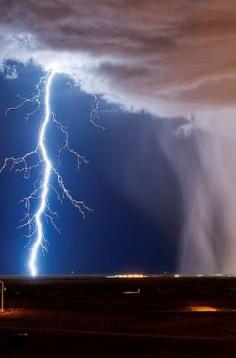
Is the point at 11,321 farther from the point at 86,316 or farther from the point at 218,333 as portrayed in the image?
the point at 218,333

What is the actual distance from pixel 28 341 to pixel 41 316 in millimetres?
12562

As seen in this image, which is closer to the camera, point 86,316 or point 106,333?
point 106,333

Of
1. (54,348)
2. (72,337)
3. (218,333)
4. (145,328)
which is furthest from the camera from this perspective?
(145,328)

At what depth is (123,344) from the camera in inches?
764

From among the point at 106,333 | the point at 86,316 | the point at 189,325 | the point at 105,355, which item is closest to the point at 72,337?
the point at 106,333

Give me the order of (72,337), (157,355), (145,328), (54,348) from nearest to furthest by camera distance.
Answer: (157,355)
(54,348)
(72,337)
(145,328)

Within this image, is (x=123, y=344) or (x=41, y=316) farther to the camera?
(x=41, y=316)

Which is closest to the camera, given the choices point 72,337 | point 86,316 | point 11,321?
point 72,337

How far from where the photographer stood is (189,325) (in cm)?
2580

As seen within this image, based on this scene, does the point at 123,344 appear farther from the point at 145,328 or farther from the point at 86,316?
the point at 86,316

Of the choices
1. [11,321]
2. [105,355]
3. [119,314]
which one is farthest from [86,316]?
[105,355]

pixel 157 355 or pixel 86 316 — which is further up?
pixel 86 316

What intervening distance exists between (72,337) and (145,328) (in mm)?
4250

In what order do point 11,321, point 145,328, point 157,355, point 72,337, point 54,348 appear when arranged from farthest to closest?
point 11,321, point 145,328, point 72,337, point 54,348, point 157,355
